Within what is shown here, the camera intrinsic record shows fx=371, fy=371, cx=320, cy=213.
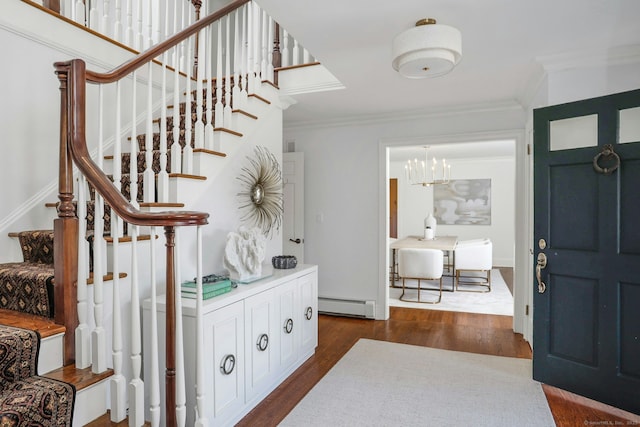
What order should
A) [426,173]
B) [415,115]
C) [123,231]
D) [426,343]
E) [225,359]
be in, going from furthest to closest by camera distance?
1. [426,173]
2. [415,115]
3. [426,343]
4. [123,231]
5. [225,359]

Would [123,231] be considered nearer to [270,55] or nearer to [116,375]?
[116,375]

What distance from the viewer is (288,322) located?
114 inches

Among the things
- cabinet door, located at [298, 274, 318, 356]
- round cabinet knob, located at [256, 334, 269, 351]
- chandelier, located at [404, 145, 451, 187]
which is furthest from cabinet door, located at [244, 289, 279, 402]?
chandelier, located at [404, 145, 451, 187]

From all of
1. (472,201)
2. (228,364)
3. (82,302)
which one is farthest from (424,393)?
(472,201)

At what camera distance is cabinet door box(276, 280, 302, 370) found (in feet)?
9.13

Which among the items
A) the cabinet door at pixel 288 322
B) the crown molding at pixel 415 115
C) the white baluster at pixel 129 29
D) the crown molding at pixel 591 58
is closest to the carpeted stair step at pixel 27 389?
the cabinet door at pixel 288 322

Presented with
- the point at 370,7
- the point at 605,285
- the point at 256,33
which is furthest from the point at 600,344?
the point at 256,33

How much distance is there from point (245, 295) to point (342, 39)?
1763mm

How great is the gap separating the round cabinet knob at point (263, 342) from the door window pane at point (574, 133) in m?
2.42

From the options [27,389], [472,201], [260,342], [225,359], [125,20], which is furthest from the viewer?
[472,201]

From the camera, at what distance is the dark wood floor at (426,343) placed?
2301 mm

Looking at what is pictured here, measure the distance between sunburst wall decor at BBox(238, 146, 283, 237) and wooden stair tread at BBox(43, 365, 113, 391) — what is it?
1754 millimetres

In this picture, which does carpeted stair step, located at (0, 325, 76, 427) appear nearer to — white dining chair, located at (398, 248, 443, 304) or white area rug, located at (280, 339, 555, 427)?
white area rug, located at (280, 339, 555, 427)

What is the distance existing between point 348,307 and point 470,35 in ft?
10.3
